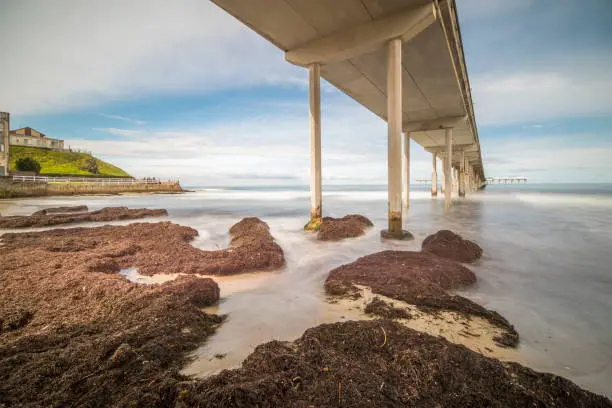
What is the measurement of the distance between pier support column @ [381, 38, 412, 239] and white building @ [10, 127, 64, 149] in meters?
94.4

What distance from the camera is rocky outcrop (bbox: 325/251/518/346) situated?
322 cm

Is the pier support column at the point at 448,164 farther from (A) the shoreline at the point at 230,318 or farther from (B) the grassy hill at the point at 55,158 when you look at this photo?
(B) the grassy hill at the point at 55,158

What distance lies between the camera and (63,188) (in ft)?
114

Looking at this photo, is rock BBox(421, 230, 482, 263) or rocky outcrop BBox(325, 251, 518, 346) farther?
rock BBox(421, 230, 482, 263)

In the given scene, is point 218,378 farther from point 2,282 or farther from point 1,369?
point 2,282

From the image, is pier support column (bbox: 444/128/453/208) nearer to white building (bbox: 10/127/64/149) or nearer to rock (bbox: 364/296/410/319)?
rock (bbox: 364/296/410/319)

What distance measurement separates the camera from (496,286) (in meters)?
4.59

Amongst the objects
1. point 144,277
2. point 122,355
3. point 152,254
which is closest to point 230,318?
point 122,355

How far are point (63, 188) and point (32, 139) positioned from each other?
52.4m

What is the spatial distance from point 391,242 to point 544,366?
19.8ft

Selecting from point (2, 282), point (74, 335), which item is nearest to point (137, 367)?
point (74, 335)

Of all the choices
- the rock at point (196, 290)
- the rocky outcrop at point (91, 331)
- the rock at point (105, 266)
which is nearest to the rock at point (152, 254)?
the rock at point (105, 266)

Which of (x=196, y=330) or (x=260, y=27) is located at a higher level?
(x=260, y=27)

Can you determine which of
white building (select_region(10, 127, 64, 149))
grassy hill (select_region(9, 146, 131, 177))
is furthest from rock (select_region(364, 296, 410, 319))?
white building (select_region(10, 127, 64, 149))
